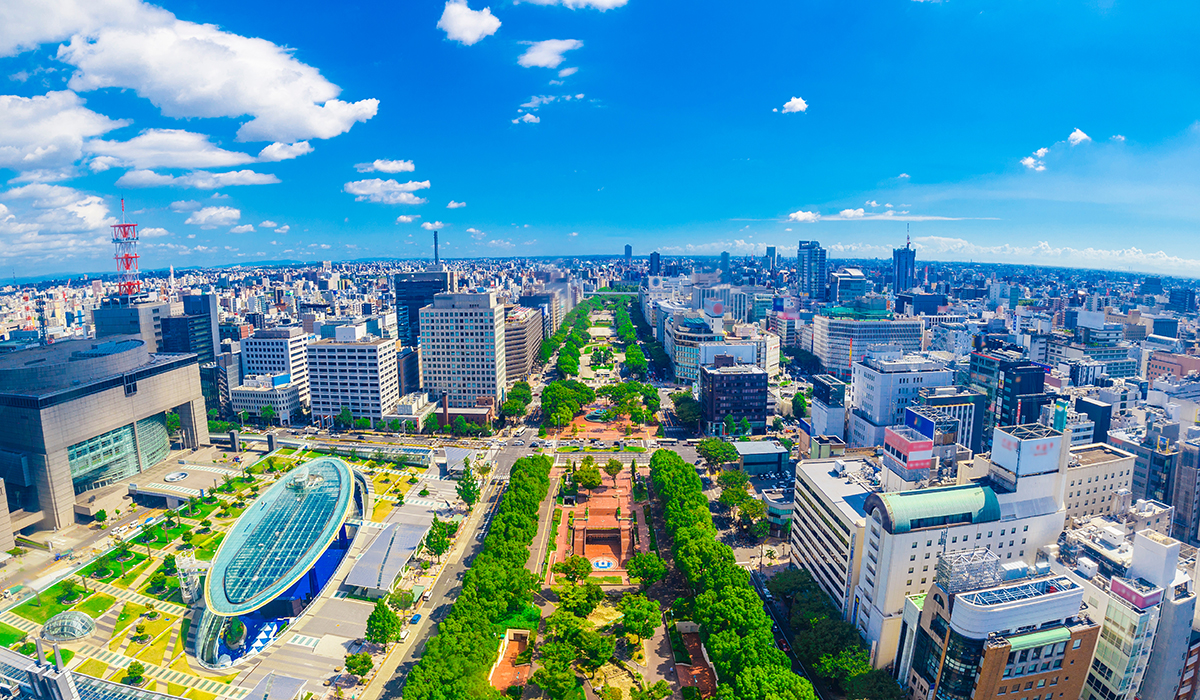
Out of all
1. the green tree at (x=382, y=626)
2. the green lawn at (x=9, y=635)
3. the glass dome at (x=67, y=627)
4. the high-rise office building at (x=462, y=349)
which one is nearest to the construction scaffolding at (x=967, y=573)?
the green tree at (x=382, y=626)

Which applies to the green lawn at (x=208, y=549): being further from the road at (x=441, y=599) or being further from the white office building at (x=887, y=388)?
the white office building at (x=887, y=388)

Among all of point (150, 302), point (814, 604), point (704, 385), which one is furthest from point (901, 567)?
point (150, 302)

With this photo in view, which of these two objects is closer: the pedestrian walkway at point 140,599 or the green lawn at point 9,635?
the green lawn at point 9,635

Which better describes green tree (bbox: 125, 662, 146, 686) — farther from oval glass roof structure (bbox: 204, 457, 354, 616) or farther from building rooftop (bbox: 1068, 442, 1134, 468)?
building rooftop (bbox: 1068, 442, 1134, 468)

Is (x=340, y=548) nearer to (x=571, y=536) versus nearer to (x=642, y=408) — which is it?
(x=571, y=536)

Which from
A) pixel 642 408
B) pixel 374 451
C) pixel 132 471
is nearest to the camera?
pixel 132 471

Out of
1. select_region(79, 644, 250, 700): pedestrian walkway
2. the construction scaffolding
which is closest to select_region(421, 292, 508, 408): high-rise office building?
select_region(79, 644, 250, 700): pedestrian walkway

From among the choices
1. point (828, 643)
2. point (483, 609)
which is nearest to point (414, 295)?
point (483, 609)
